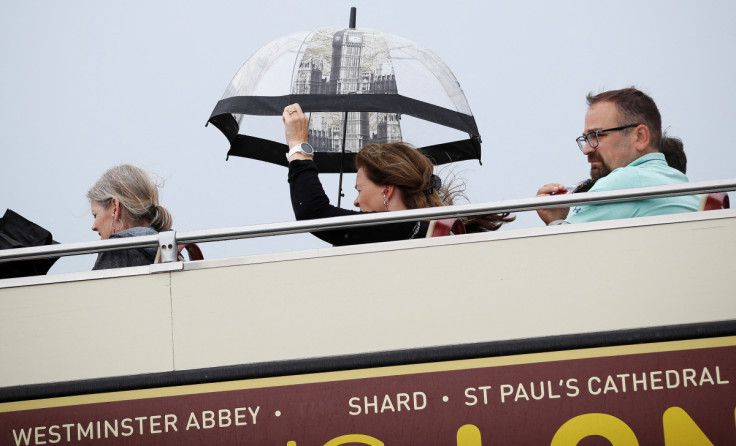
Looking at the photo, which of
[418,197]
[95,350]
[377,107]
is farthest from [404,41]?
[95,350]

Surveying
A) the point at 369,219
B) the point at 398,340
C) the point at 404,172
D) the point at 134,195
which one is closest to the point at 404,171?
the point at 404,172

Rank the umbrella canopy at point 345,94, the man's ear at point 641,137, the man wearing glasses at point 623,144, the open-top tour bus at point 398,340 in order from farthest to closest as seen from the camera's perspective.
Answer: the umbrella canopy at point 345,94, the man's ear at point 641,137, the man wearing glasses at point 623,144, the open-top tour bus at point 398,340

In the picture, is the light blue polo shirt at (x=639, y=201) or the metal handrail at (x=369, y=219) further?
the light blue polo shirt at (x=639, y=201)

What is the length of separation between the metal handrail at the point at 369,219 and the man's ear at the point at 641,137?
1.56ft

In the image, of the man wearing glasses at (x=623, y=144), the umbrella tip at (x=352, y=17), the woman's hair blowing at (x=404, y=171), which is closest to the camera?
the man wearing glasses at (x=623, y=144)

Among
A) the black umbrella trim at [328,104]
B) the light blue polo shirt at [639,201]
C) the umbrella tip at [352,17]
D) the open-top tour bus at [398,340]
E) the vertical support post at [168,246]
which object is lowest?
the open-top tour bus at [398,340]

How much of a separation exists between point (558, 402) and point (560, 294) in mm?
322

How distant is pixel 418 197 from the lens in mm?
3465

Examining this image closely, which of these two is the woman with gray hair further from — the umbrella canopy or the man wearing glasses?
the man wearing glasses

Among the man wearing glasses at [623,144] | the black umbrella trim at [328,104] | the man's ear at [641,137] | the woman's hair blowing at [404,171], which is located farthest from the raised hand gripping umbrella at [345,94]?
the man's ear at [641,137]

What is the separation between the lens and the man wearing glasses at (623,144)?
3047 millimetres

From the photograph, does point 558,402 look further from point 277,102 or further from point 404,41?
point 404,41

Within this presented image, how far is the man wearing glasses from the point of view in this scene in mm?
3047

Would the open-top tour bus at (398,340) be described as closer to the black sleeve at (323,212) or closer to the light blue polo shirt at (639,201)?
the light blue polo shirt at (639,201)
